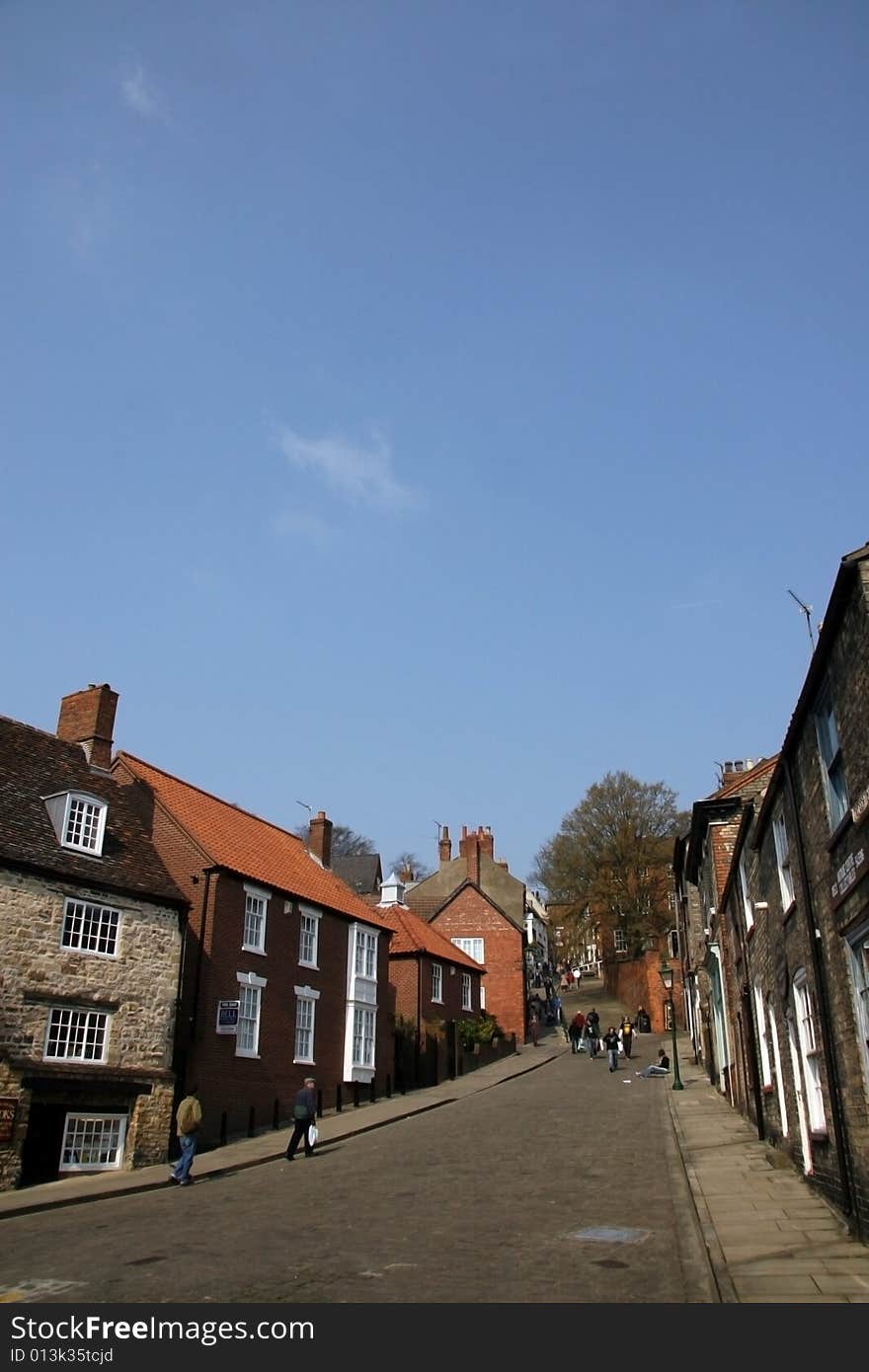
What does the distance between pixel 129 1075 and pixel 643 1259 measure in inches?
558

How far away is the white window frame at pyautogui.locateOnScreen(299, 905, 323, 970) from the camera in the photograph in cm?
3055

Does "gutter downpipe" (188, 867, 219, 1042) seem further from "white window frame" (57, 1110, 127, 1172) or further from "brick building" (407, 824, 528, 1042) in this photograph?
"brick building" (407, 824, 528, 1042)

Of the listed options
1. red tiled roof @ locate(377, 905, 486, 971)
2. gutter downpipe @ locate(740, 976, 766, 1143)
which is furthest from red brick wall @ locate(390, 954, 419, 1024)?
gutter downpipe @ locate(740, 976, 766, 1143)

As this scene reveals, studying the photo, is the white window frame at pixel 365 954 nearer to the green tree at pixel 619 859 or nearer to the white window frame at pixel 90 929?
the white window frame at pixel 90 929

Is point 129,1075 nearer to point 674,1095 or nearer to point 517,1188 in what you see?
point 517,1188

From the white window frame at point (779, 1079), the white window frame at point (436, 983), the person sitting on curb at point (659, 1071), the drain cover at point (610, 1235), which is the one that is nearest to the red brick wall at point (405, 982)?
the white window frame at point (436, 983)

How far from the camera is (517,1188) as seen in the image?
15.8 m

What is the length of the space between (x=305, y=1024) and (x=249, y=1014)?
127 inches

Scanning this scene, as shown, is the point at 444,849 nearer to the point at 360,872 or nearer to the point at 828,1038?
the point at 360,872

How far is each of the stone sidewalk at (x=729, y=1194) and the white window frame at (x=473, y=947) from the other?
19.5 m

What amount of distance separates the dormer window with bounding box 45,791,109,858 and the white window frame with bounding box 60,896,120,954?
54.2 inches

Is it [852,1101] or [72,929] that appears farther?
[72,929]

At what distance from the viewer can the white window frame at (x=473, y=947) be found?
53.6 meters
